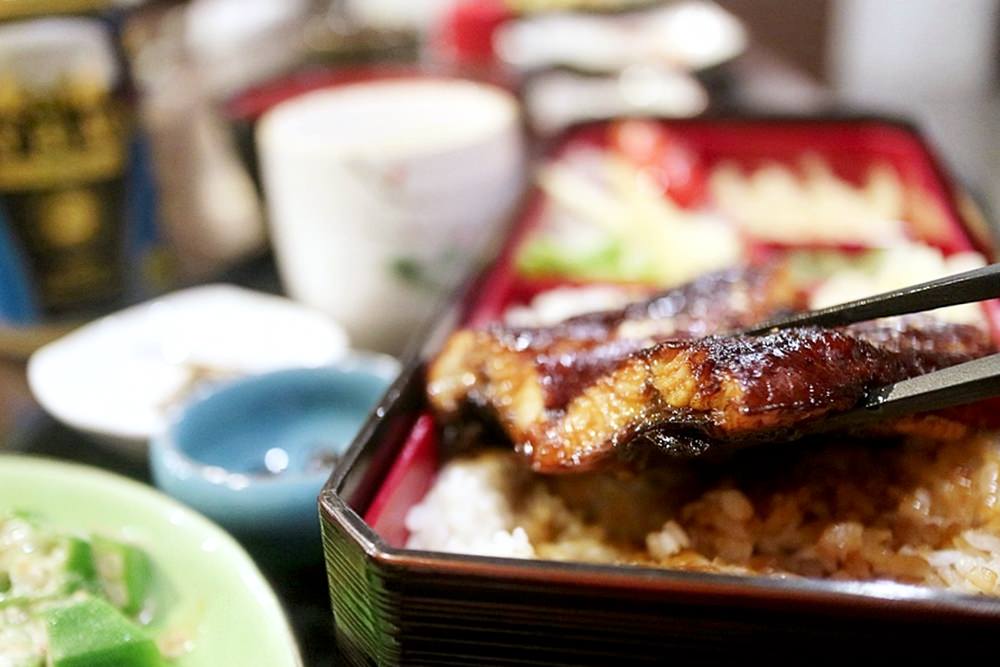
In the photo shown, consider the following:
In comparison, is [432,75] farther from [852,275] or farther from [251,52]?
[251,52]

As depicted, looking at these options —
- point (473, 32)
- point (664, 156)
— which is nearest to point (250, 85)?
point (664, 156)

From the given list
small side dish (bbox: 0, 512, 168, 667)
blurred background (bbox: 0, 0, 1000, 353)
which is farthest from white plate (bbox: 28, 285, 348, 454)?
small side dish (bbox: 0, 512, 168, 667)

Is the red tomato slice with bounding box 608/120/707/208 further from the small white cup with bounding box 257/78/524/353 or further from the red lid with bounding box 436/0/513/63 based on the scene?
the red lid with bounding box 436/0/513/63

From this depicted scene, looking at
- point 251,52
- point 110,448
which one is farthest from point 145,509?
point 251,52

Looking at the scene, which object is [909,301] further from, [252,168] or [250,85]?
[250,85]

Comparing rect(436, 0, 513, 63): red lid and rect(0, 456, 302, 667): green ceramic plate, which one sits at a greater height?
rect(436, 0, 513, 63): red lid

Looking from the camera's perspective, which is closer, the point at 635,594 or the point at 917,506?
the point at 635,594

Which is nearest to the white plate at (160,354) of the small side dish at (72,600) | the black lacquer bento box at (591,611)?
the small side dish at (72,600)
